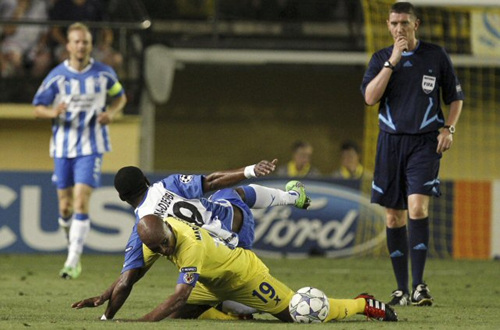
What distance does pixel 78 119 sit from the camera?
11516 millimetres

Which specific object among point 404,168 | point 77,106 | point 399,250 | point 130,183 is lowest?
point 399,250

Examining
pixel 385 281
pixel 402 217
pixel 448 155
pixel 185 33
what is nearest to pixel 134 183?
pixel 402 217

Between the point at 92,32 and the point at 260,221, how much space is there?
423cm

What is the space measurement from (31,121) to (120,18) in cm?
218

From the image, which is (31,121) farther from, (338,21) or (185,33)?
(338,21)

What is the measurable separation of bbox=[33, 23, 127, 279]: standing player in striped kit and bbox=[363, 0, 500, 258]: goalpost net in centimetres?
340

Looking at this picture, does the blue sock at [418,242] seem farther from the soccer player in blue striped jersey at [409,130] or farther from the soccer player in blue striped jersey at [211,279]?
the soccer player in blue striped jersey at [211,279]

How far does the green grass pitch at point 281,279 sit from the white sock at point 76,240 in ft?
0.71

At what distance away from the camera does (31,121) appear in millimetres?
17703

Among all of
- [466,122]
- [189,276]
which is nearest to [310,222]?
[466,122]

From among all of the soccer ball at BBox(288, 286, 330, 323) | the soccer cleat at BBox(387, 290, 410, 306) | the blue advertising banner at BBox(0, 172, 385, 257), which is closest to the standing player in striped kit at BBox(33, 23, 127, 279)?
the blue advertising banner at BBox(0, 172, 385, 257)

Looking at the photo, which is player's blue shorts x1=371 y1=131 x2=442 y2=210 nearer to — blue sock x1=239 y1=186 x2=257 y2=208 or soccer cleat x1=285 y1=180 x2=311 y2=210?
soccer cleat x1=285 y1=180 x2=311 y2=210

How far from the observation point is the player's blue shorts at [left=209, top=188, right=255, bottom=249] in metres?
7.86

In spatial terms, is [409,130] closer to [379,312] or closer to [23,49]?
[379,312]
